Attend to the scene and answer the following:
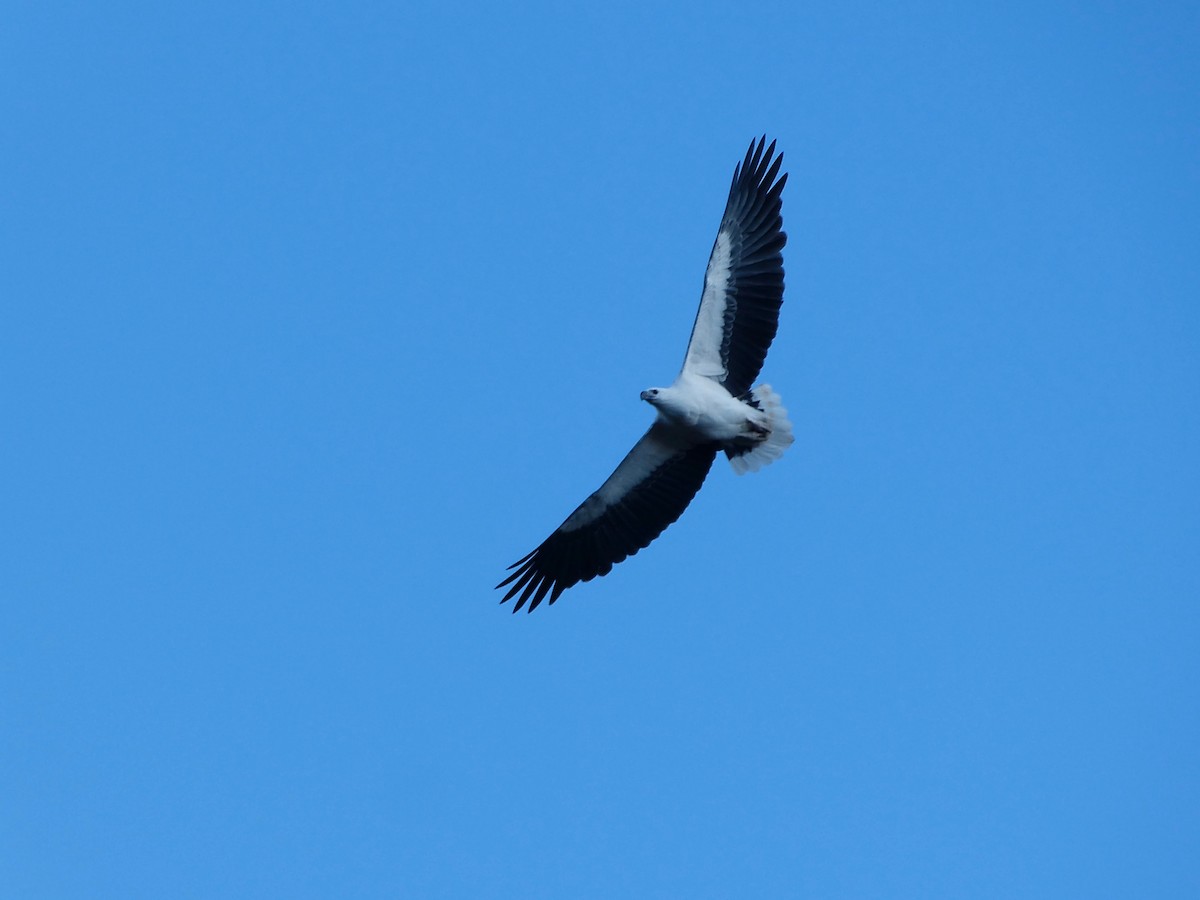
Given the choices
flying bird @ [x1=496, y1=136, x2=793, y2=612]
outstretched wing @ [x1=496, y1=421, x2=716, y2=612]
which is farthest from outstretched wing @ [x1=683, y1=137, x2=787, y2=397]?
outstretched wing @ [x1=496, y1=421, x2=716, y2=612]

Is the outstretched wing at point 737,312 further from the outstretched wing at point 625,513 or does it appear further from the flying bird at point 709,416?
the outstretched wing at point 625,513

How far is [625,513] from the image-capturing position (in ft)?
36.7

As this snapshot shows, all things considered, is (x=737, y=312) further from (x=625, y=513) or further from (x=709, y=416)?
(x=625, y=513)

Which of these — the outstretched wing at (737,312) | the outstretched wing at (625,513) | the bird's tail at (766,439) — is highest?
the outstretched wing at (737,312)

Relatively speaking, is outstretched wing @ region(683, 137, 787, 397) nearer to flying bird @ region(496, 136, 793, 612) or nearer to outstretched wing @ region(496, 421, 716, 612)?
flying bird @ region(496, 136, 793, 612)

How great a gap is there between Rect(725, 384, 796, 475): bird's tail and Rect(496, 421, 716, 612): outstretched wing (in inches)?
9.9

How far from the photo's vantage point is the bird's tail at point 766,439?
10961 millimetres

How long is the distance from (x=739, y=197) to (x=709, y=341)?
1387 millimetres

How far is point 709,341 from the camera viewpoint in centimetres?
1083

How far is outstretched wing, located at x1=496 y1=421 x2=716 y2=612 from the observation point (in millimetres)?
11055

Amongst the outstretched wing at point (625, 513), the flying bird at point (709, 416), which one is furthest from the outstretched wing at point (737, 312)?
the outstretched wing at point (625, 513)

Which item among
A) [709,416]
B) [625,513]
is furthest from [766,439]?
[625,513]

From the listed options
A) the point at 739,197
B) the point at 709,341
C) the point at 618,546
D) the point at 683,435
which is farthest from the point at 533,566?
the point at 739,197

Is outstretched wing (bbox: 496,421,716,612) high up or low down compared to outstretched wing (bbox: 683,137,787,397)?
down
